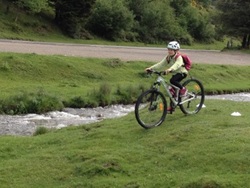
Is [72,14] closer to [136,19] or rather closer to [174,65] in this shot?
[136,19]

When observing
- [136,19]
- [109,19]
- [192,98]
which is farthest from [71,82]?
[136,19]

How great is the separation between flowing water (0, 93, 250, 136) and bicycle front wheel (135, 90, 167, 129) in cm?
584

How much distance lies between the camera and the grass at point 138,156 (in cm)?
1004

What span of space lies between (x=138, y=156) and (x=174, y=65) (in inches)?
130

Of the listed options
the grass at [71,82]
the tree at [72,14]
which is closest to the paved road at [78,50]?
the grass at [71,82]

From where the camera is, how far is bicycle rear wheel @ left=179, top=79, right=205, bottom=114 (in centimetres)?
1489

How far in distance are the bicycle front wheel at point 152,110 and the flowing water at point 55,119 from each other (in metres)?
5.84

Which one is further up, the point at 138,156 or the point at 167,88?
the point at 167,88

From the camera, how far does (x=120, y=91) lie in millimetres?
27953

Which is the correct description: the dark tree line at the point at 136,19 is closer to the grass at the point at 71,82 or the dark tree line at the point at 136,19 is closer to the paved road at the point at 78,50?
the paved road at the point at 78,50

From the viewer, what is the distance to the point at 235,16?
68.2m

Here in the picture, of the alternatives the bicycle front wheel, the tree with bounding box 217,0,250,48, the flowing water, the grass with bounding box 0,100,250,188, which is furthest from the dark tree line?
the grass with bounding box 0,100,250,188

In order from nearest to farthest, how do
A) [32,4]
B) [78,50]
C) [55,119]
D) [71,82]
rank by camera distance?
[55,119]
[71,82]
[78,50]
[32,4]

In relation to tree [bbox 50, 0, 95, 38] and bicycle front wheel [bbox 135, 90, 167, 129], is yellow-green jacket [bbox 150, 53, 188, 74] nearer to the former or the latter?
bicycle front wheel [bbox 135, 90, 167, 129]
